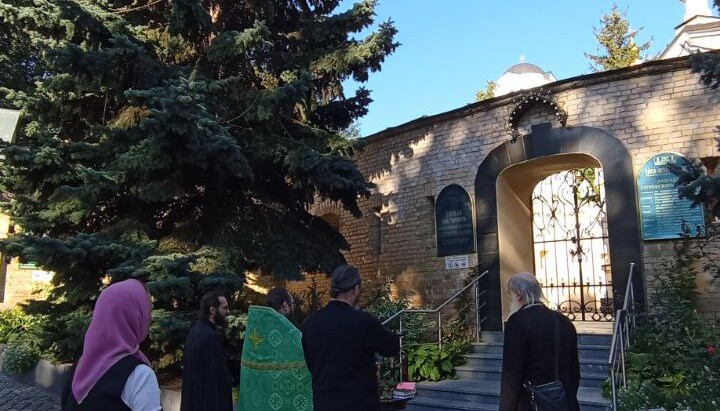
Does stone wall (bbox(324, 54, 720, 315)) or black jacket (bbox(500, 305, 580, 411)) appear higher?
stone wall (bbox(324, 54, 720, 315))

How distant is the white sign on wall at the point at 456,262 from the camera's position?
9.75 metres

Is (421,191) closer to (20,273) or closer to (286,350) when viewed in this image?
(286,350)

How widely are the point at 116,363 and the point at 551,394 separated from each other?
2.31 meters

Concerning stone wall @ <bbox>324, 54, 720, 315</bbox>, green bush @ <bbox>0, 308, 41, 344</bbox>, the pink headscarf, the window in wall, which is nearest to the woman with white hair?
the pink headscarf

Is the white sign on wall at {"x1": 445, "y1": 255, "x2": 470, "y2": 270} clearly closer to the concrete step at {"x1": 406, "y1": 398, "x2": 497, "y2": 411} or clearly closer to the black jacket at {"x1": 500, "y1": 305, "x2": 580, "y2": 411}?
the concrete step at {"x1": 406, "y1": 398, "x2": 497, "y2": 411}

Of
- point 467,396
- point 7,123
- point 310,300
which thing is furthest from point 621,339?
point 7,123

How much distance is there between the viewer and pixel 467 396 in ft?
23.6

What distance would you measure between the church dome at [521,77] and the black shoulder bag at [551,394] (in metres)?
20.7

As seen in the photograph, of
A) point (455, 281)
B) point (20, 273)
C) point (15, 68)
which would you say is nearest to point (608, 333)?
point (455, 281)

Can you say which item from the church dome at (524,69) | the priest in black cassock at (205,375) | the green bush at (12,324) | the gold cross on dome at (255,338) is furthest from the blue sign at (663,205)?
the church dome at (524,69)

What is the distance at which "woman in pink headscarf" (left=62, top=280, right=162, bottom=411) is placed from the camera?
2.25 metres

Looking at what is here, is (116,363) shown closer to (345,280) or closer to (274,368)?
(345,280)

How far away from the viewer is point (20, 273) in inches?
685

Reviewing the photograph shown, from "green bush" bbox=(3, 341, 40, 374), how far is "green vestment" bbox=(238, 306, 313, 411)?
6973 mm
